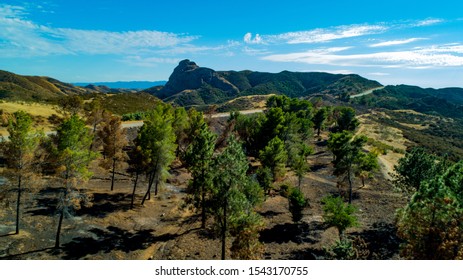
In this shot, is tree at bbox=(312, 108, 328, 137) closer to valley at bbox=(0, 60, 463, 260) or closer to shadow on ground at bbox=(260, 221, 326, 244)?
valley at bbox=(0, 60, 463, 260)

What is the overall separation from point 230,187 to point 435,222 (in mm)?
13020

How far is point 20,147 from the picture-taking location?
24.5 meters

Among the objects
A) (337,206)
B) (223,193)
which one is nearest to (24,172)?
(223,193)

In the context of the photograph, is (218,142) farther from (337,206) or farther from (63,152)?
(63,152)

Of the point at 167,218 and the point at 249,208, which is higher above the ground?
the point at 249,208

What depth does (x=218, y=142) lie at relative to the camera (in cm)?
6469

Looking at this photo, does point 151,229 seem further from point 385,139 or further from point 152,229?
point 385,139

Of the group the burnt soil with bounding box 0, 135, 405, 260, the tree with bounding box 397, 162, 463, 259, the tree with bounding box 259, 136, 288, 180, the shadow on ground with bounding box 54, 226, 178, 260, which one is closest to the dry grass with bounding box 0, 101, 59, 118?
the burnt soil with bounding box 0, 135, 405, 260

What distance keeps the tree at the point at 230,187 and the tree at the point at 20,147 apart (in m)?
15.8

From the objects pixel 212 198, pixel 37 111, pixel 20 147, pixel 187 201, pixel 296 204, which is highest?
pixel 37 111

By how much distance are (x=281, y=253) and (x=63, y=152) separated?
22.0m

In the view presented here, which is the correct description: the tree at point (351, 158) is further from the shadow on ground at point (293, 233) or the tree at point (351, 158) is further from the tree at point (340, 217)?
the tree at point (340, 217)

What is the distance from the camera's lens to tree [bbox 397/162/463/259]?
1568cm

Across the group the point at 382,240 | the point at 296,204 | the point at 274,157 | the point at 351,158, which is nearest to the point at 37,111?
the point at 274,157
